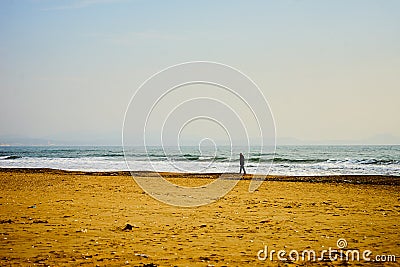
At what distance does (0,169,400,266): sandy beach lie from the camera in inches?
269

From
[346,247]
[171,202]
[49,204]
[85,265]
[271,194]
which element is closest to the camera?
[85,265]

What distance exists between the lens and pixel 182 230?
360 inches

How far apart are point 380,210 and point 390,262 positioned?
621 cm

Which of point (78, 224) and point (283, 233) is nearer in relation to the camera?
point (283, 233)

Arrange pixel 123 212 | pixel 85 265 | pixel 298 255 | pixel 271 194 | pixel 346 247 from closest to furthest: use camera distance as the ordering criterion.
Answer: pixel 85 265 < pixel 298 255 < pixel 346 247 < pixel 123 212 < pixel 271 194

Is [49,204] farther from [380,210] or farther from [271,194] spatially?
[380,210]

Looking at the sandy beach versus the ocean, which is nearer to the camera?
the sandy beach

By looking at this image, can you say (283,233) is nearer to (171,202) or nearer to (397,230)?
(397,230)

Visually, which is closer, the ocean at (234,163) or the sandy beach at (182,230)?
the sandy beach at (182,230)

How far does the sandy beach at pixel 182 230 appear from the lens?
269 inches

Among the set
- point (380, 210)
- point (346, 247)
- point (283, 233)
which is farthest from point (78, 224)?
point (380, 210)

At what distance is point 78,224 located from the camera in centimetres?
962

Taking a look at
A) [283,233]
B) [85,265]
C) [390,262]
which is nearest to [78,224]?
[85,265]

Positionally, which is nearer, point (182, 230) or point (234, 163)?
point (182, 230)
